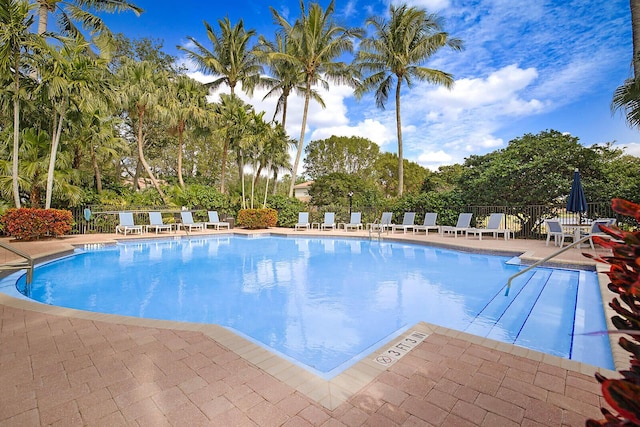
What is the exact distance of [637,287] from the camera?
91 centimetres

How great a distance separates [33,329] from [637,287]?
17.4 ft

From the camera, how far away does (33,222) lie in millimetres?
11328

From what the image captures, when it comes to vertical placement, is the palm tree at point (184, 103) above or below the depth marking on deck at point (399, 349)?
above

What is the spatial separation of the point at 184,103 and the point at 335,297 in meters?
17.0

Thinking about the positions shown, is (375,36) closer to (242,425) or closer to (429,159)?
(242,425)

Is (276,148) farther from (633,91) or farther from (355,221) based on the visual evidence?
(633,91)

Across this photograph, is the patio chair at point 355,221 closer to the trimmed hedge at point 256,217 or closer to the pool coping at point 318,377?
the trimmed hedge at point 256,217

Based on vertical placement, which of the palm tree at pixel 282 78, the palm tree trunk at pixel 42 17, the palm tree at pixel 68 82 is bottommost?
the palm tree at pixel 68 82

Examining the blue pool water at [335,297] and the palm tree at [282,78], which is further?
the palm tree at [282,78]

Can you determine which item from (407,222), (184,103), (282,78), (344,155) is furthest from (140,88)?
(344,155)

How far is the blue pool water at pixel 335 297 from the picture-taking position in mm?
4270

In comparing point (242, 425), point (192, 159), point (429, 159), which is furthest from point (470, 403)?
point (429, 159)

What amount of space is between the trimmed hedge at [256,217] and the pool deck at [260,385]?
1401 cm

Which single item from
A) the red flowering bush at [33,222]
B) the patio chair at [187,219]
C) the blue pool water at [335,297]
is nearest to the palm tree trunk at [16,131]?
the red flowering bush at [33,222]
